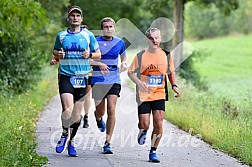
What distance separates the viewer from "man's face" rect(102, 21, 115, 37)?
9.67m

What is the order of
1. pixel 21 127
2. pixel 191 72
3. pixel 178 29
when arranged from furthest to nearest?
pixel 191 72 → pixel 178 29 → pixel 21 127

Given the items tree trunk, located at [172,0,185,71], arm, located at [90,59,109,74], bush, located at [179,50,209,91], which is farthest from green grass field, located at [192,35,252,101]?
arm, located at [90,59,109,74]

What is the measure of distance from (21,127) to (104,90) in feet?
5.90

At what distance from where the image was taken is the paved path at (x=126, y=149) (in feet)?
29.1

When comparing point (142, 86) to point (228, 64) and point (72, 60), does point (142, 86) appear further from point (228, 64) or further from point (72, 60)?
point (228, 64)

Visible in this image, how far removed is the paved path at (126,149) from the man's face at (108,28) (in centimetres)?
184

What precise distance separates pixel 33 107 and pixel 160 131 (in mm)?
6410

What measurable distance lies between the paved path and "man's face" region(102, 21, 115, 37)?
1.84 meters

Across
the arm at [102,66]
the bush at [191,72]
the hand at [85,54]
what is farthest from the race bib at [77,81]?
the bush at [191,72]

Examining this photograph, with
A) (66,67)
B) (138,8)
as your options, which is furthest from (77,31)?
(138,8)

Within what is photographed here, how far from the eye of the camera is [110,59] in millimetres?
9812

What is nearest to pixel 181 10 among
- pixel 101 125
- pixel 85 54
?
pixel 101 125

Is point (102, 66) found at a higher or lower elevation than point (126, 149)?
higher

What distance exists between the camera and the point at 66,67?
9203 millimetres
